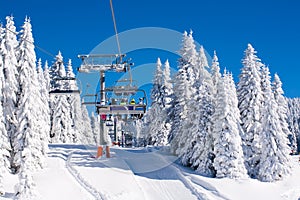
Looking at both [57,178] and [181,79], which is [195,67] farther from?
[57,178]

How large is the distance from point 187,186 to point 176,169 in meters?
5.00

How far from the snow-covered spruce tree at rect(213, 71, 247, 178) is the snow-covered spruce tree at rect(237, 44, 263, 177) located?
2691 mm

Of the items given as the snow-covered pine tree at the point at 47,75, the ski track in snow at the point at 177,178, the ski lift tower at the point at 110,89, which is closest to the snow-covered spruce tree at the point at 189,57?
the ski track in snow at the point at 177,178

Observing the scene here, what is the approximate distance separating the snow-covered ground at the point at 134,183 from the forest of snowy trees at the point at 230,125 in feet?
5.38

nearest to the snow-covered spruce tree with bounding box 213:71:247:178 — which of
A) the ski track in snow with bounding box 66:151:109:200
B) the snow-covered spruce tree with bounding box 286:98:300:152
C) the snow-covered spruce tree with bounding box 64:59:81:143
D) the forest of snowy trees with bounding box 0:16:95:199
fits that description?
the ski track in snow with bounding box 66:151:109:200

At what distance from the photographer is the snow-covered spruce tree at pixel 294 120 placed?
3816 inches

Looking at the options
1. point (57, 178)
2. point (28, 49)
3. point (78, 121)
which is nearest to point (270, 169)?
point (57, 178)

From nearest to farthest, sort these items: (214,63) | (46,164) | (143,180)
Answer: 1. (143,180)
2. (46,164)
3. (214,63)

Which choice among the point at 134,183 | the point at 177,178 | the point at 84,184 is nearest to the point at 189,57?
the point at 177,178

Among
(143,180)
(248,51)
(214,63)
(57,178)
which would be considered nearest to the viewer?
(57,178)

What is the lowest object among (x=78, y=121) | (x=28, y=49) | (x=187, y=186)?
(x=187, y=186)

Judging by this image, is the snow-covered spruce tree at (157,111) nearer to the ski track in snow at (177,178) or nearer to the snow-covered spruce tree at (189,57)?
the snow-covered spruce tree at (189,57)

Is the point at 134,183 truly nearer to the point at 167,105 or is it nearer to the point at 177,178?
the point at 177,178

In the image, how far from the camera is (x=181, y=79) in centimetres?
3959
